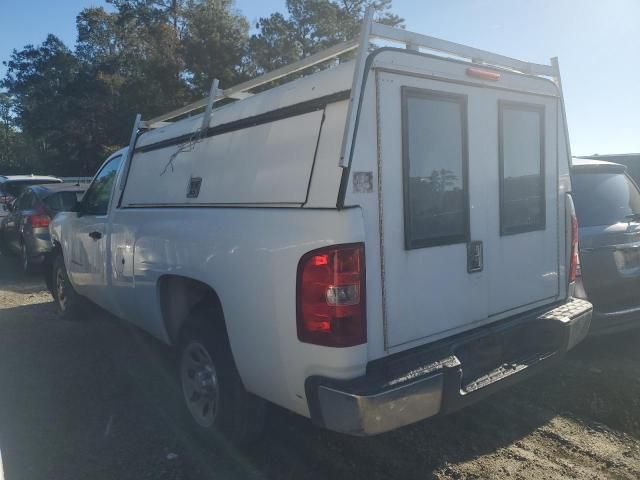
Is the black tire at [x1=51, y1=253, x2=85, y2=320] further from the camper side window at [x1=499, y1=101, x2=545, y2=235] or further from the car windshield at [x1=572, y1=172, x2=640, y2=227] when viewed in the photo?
the car windshield at [x1=572, y1=172, x2=640, y2=227]

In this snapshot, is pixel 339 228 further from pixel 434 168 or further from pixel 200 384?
pixel 200 384

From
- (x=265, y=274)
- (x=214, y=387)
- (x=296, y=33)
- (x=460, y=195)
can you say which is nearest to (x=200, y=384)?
(x=214, y=387)

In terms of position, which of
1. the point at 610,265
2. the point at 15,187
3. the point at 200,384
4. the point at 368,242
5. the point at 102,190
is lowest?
the point at 200,384

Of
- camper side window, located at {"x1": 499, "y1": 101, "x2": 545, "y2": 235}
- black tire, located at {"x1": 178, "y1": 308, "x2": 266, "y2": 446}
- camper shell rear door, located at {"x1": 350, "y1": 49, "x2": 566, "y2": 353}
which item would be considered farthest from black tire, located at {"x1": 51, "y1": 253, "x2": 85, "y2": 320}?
camper side window, located at {"x1": 499, "y1": 101, "x2": 545, "y2": 235}

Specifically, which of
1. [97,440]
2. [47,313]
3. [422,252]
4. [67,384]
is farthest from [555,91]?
[47,313]

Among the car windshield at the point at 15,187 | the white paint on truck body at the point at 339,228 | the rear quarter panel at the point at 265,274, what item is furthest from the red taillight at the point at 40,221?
the rear quarter panel at the point at 265,274

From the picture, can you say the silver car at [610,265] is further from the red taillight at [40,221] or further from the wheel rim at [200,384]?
the red taillight at [40,221]

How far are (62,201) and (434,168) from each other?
4.21 meters

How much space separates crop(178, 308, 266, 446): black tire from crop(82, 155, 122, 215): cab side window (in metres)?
2.08

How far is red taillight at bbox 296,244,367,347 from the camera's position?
2582mm

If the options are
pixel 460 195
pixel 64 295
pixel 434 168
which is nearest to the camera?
pixel 434 168

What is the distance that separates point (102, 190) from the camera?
5.50 metres

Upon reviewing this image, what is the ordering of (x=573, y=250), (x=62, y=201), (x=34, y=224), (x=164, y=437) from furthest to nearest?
1. (x=34, y=224)
2. (x=62, y=201)
3. (x=573, y=250)
4. (x=164, y=437)

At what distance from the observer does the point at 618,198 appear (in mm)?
4879
